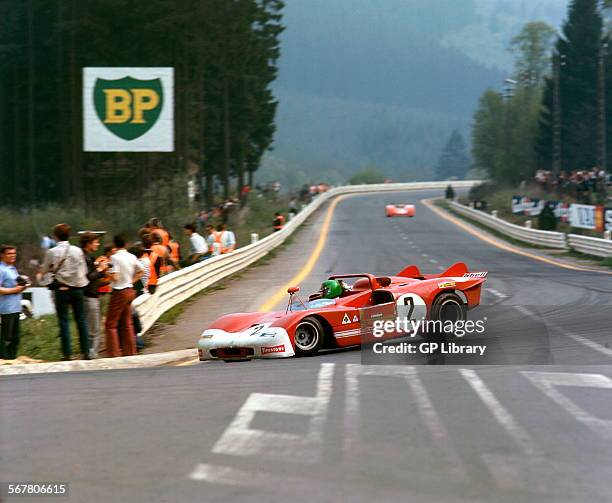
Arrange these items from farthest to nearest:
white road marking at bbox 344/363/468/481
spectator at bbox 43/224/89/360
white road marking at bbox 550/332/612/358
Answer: spectator at bbox 43/224/89/360 → white road marking at bbox 550/332/612/358 → white road marking at bbox 344/363/468/481

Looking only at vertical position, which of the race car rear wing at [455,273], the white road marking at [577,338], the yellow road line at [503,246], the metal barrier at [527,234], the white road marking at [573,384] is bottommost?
the yellow road line at [503,246]

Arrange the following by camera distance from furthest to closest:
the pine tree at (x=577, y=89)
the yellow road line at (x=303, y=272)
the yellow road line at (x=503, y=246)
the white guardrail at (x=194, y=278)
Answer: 1. the pine tree at (x=577, y=89)
2. the yellow road line at (x=503, y=246)
3. the yellow road line at (x=303, y=272)
4. the white guardrail at (x=194, y=278)

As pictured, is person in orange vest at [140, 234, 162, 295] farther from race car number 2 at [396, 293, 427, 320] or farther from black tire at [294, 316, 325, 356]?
race car number 2 at [396, 293, 427, 320]

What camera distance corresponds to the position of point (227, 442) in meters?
7.08

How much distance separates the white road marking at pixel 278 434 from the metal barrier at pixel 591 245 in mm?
24167

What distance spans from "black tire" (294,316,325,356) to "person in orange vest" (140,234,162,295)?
13.9 ft

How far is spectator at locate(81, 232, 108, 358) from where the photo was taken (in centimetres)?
1285

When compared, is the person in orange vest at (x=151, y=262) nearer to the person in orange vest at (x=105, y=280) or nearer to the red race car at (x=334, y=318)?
the person in orange vest at (x=105, y=280)

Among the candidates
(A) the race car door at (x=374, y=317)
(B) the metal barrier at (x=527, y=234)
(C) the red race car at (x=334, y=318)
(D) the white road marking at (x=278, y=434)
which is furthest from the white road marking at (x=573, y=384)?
(B) the metal barrier at (x=527, y=234)

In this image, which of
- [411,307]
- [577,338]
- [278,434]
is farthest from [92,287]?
[278,434]

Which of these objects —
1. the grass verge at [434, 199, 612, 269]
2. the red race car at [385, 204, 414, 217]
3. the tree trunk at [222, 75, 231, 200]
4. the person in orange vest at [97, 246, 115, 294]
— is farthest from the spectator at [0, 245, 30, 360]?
the red race car at [385, 204, 414, 217]

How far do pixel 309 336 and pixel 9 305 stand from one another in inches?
153

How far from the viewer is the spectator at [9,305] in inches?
504

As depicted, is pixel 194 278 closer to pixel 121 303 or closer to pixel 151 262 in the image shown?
pixel 151 262
